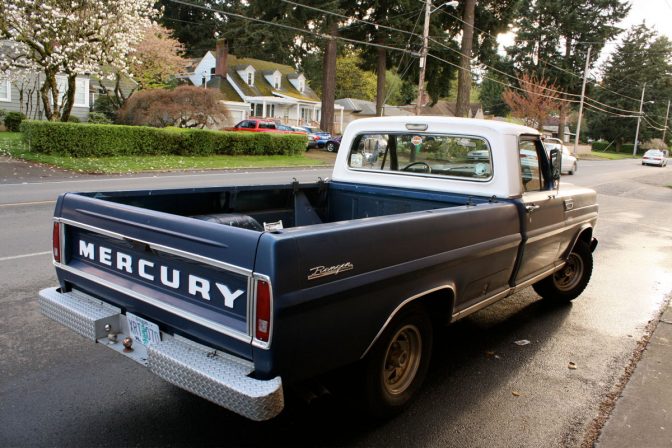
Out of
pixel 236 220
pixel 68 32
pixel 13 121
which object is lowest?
pixel 236 220

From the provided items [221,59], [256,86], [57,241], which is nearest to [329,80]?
[221,59]

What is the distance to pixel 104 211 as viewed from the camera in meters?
3.34

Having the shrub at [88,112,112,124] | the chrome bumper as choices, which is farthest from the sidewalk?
the shrub at [88,112,112,124]

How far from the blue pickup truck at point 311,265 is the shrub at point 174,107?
23541 millimetres

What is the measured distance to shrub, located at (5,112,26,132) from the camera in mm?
30062

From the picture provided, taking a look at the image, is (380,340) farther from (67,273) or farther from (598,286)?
(598,286)

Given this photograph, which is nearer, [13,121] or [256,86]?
[13,121]

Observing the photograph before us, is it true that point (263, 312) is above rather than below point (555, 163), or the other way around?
below

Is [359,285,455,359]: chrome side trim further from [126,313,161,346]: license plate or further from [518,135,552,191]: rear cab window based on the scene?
[518,135,552,191]: rear cab window

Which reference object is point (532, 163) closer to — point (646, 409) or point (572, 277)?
point (572, 277)

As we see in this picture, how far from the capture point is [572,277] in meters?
6.25

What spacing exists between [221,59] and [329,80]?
18379 mm

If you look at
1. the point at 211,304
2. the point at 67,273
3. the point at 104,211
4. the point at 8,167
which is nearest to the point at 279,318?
the point at 211,304

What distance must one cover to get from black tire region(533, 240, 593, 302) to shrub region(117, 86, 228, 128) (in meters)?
23.9
